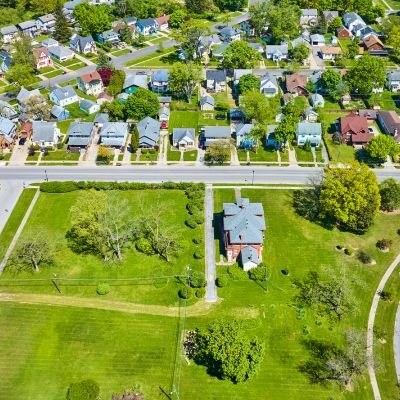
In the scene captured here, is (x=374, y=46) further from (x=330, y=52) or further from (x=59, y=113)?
(x=59, y=113)

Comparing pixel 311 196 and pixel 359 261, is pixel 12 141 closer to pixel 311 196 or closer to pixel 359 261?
pixel 311 196

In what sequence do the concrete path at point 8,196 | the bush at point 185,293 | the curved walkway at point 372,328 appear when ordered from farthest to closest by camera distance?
1. the concrete path at point 8,196
2. the bush at point 185,293
3. the curved walkway at point 372,328

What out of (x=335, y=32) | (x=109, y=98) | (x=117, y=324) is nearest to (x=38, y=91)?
(x=109, y=98)

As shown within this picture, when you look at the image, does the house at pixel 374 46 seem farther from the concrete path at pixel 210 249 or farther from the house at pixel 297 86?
the concrete path at pixel 210 249

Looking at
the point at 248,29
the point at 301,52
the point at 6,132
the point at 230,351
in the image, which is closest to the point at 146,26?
the point at 248,29

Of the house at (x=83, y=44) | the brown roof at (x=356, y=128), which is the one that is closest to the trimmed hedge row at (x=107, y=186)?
the brown roof at (x=356, y=128)

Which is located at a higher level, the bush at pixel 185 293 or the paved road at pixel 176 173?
the bush at pixel 185 293

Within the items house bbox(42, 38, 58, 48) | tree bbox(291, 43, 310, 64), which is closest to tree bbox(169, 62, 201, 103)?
tree bbox(291, 43, 310, 64)

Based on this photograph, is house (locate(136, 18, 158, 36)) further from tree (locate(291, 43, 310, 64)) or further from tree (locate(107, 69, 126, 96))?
tree (locate(291, 43, 310, 64))
